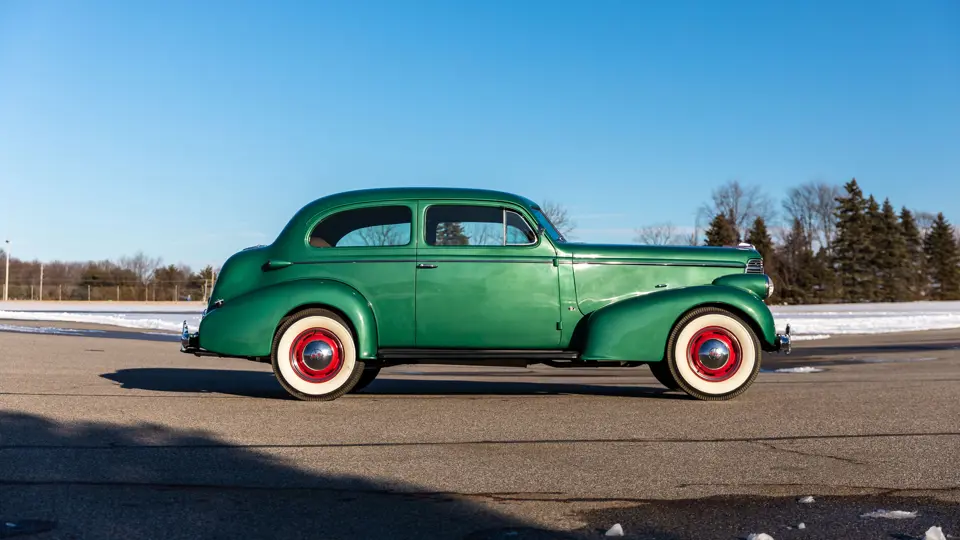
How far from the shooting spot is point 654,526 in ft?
11.6

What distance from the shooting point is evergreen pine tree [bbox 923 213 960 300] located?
3248 inches

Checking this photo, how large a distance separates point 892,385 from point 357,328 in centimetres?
543

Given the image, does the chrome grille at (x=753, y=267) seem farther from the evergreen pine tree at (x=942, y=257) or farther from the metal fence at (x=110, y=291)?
the evergreen pine tree at (x=942, y=257)

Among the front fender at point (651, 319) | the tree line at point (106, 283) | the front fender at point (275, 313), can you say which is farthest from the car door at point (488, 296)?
the tree line at point (106, 283)

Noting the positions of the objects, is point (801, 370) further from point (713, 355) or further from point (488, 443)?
point (488, 443)

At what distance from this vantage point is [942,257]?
83.4 m

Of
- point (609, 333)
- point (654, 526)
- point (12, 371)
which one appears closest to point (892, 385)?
point (609, 333)

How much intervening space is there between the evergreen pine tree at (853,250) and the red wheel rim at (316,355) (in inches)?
2658

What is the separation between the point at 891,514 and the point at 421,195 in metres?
5.53

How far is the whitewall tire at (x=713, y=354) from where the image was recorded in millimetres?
8062

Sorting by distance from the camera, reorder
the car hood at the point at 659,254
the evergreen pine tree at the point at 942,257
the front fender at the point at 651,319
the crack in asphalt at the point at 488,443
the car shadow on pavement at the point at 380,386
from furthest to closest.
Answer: the evergreen pine tree at the point at 942,257, the car shadow on pavement at the point at 380,386, the car hood at the point at 659,254, the front fender at the point at 651,319, the crack in asphalt at the point at 488,443

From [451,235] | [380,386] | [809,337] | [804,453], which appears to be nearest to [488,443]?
[804,453]

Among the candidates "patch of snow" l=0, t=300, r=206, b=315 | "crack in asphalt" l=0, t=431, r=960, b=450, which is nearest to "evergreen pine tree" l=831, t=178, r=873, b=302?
"patch of snow" l=0, t=300, r=206, b=315

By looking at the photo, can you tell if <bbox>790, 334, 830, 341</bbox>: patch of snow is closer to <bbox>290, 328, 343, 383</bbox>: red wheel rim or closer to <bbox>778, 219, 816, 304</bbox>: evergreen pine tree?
<bbox>290, 328, 343, 383</bbox>: red wheel rim
